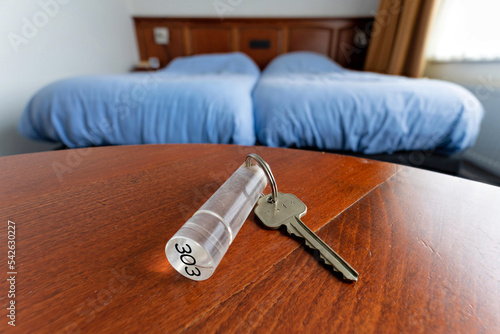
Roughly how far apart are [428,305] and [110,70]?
2943mm

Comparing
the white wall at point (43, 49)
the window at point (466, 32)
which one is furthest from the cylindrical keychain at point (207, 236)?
the window at point (466, 32)

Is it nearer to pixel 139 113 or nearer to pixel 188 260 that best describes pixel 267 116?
pixel 139 113

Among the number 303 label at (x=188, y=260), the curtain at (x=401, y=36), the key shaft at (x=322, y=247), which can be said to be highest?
the curtain at (x=401, y=36)

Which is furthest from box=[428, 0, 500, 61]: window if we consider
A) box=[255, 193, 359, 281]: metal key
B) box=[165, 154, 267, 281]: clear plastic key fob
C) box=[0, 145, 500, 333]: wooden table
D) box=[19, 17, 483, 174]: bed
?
box=[165, 154, 267, 281]: clear plastic key fob

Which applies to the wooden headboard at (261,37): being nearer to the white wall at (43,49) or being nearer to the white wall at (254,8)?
the white wall at (254,8)

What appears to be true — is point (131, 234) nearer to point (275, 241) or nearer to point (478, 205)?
point (275, 241)

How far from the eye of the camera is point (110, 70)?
244cm

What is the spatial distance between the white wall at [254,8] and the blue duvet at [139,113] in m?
1.96

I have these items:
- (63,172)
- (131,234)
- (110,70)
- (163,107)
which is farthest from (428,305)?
(110,70)

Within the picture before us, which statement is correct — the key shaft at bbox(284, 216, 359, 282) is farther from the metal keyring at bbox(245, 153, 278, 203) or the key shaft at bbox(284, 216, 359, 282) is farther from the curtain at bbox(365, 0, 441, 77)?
the curtain at bbox(365, 0, 441, 77)

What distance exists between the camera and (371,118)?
1.07m

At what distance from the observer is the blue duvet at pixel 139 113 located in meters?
1.08

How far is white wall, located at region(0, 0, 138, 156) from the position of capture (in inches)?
58.9

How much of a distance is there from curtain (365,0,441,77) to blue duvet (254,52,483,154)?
3.74 ft
